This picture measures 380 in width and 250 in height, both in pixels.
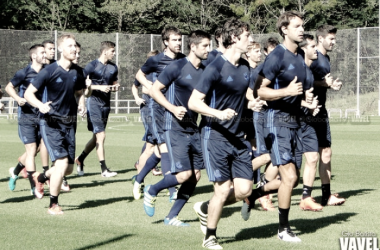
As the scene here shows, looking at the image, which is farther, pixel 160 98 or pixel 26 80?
pixel 26 80

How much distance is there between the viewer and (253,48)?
1012cm

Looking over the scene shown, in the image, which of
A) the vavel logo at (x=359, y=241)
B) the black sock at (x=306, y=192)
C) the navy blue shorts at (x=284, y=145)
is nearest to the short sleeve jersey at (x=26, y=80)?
the black sock at (x=306, y=192)

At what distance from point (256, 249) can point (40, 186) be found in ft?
15.3

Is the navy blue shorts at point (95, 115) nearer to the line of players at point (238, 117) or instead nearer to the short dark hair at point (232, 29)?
the line of players at point (238, 117)

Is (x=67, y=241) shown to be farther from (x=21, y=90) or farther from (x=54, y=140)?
(x=21, y=90)

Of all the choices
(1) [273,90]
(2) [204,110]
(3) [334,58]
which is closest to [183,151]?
(1) [273,90]

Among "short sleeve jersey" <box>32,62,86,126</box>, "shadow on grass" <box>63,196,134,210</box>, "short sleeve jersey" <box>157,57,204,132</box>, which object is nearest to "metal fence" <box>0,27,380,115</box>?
"shadow on grass" <box>63,196,134,210</box>

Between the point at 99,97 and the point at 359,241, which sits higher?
the point at 99,97

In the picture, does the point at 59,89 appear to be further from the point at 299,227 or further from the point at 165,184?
the point at 299,227

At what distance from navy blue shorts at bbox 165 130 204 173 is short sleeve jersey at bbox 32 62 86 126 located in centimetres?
154

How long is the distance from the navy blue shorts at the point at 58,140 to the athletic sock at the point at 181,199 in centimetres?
173

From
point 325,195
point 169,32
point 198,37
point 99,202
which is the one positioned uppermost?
point 169,32

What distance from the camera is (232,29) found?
6836 mm

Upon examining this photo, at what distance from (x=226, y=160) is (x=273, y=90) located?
94cm
